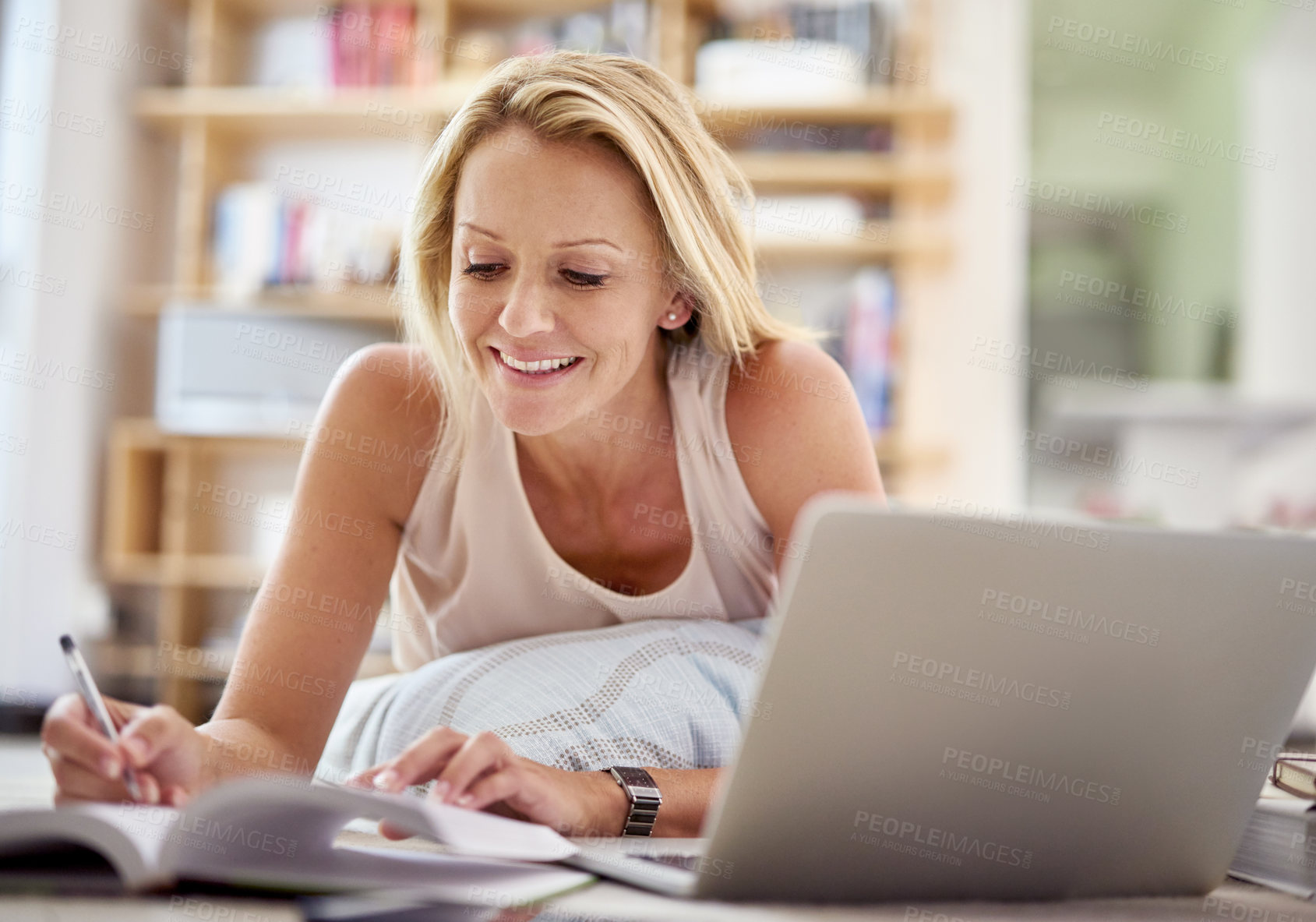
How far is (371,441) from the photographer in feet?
3.90

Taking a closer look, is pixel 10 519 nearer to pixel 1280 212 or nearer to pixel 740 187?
pixel 740 187

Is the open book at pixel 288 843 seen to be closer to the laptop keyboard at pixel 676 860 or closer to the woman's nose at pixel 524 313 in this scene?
the laptop keyboard at pixel 676 860

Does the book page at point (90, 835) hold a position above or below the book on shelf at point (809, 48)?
below

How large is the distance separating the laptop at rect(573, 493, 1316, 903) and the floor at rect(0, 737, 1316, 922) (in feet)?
0.04

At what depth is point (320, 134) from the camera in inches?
142

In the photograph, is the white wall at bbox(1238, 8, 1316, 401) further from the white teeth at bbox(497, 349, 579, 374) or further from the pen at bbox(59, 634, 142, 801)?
the pen at bbox(59, 634, 142, 801)

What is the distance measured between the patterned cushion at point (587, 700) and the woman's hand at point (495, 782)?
0.41ft

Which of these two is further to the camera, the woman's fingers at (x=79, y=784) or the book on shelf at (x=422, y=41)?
the book on shelf at (x=422, y=41)

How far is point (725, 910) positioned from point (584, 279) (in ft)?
2.19

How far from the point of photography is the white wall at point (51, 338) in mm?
3195

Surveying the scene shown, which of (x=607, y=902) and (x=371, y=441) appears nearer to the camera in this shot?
(x=607, y=902)

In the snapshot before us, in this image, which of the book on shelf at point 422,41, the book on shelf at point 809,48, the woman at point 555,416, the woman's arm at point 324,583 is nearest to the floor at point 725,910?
the woman's arm at point 324,583

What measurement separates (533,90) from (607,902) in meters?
0.79

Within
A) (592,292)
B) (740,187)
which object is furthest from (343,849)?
(740,187)
